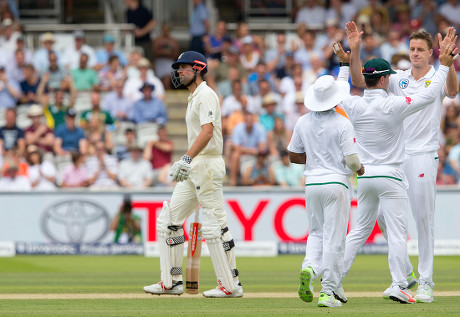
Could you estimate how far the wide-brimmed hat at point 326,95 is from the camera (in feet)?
27.3

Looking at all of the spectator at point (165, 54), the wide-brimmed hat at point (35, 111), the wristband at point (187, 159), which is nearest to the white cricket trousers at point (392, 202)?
the wristband at point (187, 159)

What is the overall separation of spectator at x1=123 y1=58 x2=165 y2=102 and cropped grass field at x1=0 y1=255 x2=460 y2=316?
4777mm

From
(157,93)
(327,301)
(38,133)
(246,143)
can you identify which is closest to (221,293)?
(327,301)

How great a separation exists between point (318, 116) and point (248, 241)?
8299 mm

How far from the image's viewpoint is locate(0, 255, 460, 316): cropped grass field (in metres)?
7.98

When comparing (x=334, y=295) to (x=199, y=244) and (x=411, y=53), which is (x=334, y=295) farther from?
(x=411, y=53)

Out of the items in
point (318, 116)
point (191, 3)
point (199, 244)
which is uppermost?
point (191, 3)

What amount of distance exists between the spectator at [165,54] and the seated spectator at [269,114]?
350cm

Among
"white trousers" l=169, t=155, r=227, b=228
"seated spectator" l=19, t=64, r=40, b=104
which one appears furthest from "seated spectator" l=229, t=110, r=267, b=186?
"white trousers" l=169, t=155, r=227, b=228

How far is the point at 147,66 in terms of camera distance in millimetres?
19984

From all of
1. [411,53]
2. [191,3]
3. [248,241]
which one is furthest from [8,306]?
[191,3]

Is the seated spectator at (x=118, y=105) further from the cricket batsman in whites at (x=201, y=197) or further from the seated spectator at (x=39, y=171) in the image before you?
the cricket batsman in whites at (x=201, y=197)

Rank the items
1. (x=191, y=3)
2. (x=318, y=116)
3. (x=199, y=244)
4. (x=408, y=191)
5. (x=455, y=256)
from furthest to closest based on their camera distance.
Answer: (x=191, y=3) → (x=455, y=256) → (x=199, y=244) → (x=408, y=191) → (x=318, y=116)

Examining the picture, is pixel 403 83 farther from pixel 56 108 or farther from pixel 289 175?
pixel 56 108
